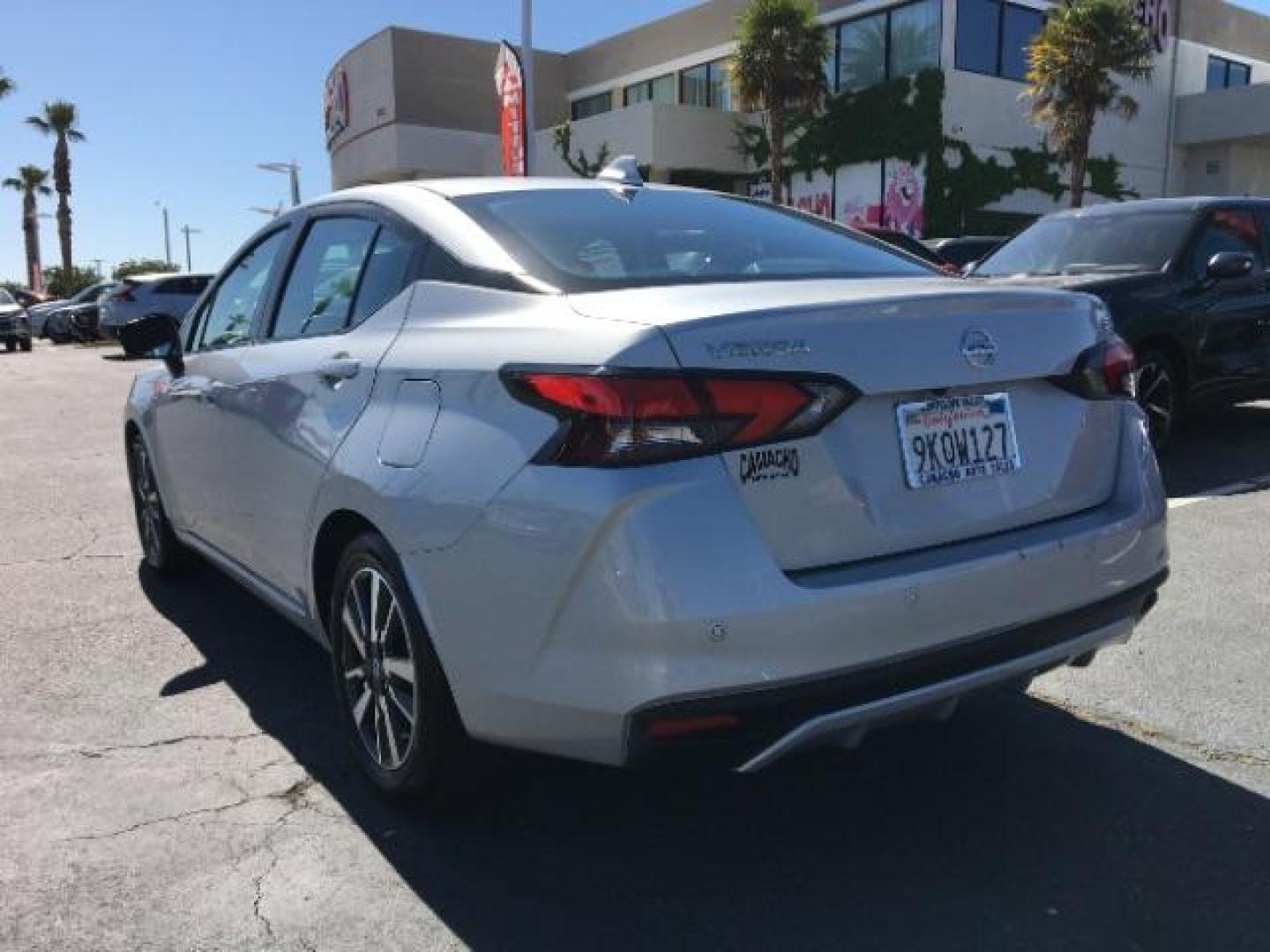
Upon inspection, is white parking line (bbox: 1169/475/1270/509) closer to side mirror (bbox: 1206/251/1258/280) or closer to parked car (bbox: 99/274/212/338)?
side mirror (bbox: 1206/251/1258/280)

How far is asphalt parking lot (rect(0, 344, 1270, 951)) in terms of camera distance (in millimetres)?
2533

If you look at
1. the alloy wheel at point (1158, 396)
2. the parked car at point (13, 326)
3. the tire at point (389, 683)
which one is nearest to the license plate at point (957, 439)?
the tire at point (389, 683)

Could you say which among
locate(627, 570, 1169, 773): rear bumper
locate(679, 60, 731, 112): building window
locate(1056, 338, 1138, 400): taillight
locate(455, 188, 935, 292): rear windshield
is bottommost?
locate(627, 570, 1169, 773): rear bumper

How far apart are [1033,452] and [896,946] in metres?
1.16

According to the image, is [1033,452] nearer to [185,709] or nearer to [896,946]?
[896,946]

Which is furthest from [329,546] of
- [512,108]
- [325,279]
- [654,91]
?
[654,91]

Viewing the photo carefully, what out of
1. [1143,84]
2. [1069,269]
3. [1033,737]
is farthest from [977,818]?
[1143,84]

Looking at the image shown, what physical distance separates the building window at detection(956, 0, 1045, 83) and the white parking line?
2260 centimetres

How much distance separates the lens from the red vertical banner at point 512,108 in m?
25.6

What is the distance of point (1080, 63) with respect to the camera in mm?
25438

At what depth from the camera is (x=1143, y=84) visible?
31641mm

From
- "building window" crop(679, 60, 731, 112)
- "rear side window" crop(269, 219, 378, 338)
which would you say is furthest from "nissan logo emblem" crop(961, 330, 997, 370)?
"building window" crop(679, 60, 731, 112)

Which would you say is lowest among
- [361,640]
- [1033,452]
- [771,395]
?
[361,640]

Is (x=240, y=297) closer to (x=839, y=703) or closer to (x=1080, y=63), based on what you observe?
(x=839, y=703)
